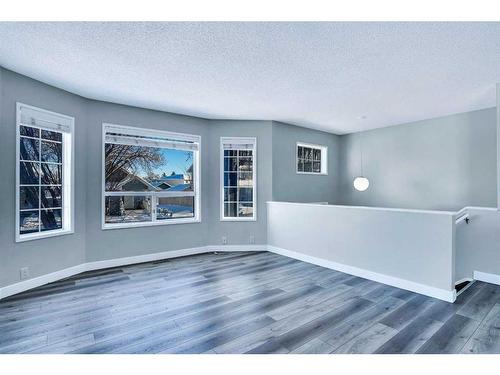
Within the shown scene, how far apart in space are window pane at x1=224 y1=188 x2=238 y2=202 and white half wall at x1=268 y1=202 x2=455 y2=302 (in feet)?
3.07

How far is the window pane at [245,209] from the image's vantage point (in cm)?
522

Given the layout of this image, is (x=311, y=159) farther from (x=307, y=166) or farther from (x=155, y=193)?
(x=155, y=193)

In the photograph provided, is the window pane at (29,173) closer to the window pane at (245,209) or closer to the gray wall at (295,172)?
the window pane at (245,209)

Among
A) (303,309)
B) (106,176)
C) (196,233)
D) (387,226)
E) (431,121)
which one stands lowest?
(303,309)

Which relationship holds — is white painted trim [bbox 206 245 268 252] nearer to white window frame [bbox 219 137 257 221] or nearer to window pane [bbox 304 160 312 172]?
white window frame [bbox 219 137 257 221]

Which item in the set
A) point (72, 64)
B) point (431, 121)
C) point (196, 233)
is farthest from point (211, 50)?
point (431, 121)

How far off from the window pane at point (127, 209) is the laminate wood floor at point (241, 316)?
0.93 m

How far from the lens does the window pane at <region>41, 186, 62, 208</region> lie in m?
3.52

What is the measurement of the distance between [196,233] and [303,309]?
280 centimetres

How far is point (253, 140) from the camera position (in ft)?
17.0

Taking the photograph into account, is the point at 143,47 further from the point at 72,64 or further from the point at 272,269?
the point at 272,269

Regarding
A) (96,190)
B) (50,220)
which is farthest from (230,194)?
(50,220)

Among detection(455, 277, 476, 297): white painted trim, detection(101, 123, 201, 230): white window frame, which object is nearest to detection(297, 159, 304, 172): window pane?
detection(101, 123, 201, 230): white window frame
